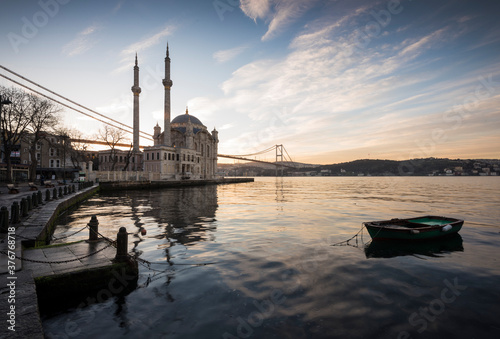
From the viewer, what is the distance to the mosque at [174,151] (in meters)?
60.8

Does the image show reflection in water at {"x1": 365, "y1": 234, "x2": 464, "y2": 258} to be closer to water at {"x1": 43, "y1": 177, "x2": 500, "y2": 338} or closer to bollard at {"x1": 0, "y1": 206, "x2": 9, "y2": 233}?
water at {"x1": 43, "y1": 177, "x2": 500, "y2": 338}

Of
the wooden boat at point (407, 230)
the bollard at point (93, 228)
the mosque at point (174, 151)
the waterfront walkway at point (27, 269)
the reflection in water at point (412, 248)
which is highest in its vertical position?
the mosque at point (174, 151)

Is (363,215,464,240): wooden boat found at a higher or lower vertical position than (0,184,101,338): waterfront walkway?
lower

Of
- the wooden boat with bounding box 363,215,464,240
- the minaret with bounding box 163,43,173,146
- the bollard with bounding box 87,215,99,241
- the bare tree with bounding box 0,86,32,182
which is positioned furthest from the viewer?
the minaret with bounding box 163,43,173,146

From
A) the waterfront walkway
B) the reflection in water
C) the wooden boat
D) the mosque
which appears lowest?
the reflection in water

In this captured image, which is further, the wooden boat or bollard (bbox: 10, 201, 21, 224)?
the wooden boat

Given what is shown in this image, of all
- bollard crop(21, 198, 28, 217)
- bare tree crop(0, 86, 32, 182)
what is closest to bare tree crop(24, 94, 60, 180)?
bare tree crop(0, 86, 32, 182)

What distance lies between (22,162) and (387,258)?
8045 cm

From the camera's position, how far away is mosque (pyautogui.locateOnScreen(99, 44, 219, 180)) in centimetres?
6078

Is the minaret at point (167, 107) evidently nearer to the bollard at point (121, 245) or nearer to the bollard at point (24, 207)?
the bollard at point (24, 207)

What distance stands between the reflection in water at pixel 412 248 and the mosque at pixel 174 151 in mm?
50223

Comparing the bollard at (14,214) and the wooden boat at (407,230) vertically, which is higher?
the bollard at (14,214)

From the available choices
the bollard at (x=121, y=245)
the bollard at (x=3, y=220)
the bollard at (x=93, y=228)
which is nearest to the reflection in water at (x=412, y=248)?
the bollard at (x=121, y=245)

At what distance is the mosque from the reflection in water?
165 ft
